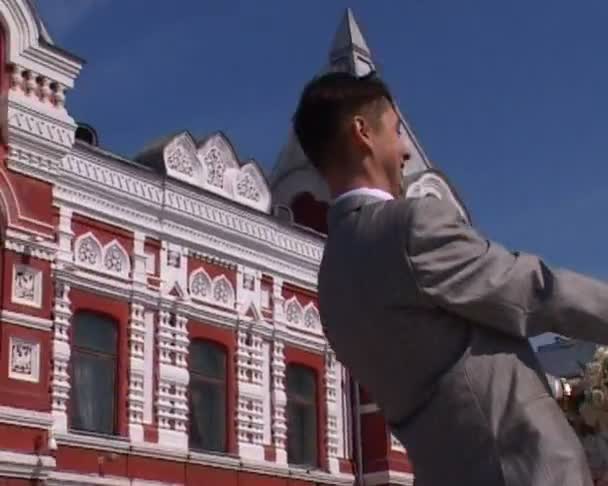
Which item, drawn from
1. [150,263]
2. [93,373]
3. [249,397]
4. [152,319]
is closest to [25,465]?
[93,373]

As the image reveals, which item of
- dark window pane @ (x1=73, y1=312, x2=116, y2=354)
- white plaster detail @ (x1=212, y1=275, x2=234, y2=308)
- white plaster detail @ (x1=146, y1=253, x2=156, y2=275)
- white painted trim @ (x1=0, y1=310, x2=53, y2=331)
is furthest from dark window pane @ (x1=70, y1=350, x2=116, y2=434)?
white plaster detail @ (x1=212, y1=275, x2=234, y2=308)

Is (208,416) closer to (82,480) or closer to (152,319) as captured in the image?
(152,319)

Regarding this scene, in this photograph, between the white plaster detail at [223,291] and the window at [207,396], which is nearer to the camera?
the window at [207,396]

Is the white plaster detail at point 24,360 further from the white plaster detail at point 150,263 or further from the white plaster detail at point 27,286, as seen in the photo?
the white plaster detail at point 150,263

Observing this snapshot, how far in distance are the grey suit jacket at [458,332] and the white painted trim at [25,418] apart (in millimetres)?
11552

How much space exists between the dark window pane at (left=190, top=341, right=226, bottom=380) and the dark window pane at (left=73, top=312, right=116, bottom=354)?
4.86ft

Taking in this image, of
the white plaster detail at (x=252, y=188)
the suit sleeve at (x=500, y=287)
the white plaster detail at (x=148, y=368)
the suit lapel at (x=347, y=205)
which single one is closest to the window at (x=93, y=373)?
the white plaster detail at (x=148, y=368)

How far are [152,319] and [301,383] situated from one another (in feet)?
10.8

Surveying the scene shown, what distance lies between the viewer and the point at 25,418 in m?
13.8

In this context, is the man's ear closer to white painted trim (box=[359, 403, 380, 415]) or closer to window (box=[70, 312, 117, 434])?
window (box=[70, 312, 117, 434])

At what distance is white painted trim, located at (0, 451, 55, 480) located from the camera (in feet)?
44.6

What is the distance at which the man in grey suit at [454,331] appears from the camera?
245 centimetres

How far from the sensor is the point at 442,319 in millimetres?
2578

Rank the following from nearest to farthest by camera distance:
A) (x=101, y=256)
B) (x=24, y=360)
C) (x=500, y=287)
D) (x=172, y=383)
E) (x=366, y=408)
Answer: (x=500, y=287), (x=24, y=360), (x=101, y=256), (x=172, y=383), (x=366, y=408)
